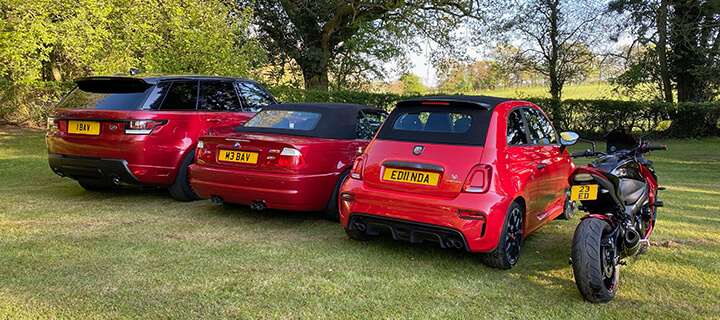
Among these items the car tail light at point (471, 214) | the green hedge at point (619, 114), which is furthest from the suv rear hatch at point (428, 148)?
the green hedge at point (619, 114)

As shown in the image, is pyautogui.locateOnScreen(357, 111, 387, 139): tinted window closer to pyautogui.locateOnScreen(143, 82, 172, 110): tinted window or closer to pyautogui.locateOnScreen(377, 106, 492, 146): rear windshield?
pyautogui.locateOnScreen(377, 106, 492, 146): rear windshield

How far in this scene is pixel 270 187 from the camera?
506 centimetres

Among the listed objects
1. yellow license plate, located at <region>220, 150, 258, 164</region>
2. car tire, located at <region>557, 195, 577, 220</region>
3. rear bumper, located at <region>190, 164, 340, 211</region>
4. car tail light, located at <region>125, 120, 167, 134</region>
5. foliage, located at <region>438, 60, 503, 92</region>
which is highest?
foliage, located at <region>438, 60, 503, 92</region>

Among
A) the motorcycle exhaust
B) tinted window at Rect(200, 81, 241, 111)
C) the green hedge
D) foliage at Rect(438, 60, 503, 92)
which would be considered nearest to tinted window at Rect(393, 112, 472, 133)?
the motorcycle exhaust

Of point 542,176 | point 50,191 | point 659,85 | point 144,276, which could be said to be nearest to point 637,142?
point 542,176

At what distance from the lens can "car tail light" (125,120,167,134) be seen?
5.87 meters

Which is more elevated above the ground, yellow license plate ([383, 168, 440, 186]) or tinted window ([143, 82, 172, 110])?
tinted window ([143, 82, 172, 110])

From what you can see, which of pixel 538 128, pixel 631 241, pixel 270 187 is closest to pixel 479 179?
pixel 631 241

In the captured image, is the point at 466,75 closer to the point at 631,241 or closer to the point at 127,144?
the point at 127,144

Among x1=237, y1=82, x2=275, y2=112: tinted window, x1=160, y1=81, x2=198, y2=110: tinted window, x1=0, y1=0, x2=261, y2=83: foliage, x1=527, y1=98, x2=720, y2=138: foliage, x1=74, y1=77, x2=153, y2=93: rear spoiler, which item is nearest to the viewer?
x1=74, y1=77, x2=153, y2=93: rear spoiler

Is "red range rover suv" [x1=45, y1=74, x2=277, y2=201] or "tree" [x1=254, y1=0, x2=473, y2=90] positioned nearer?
"red range rover suv" [x1=45, y1=74, x2=277, y2=201]

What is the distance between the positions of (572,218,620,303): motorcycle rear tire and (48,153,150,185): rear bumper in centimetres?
493

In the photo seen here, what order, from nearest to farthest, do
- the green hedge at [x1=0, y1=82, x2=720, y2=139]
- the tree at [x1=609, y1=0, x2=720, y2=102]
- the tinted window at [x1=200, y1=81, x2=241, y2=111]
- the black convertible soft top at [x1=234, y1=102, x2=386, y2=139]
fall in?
the black convertible soft top at [x1=234, y1=102, x2=386, y2=139], the tinted window at [x1=200, y1=81, x2=241, y2=111], the tree at [x1=609, y1=0, x2=720, y2=102], the green hedge at [x1=0, y1=82, x2=720, y2=139]

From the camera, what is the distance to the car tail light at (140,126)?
231 inches
